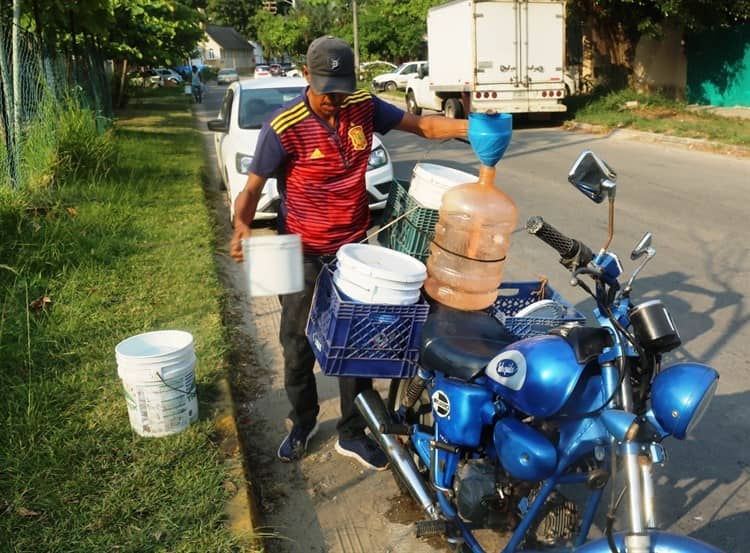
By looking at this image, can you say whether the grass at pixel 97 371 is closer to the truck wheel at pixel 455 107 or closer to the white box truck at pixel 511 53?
the white box truck at pixel 511 53

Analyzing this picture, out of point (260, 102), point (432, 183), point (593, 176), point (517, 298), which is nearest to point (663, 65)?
point (260, 102)

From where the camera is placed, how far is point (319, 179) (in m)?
3.34

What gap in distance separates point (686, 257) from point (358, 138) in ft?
14.7

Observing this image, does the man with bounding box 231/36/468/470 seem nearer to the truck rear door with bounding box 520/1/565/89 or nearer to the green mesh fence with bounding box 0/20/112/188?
the green mesh fence with bounding box 0/20/112/188

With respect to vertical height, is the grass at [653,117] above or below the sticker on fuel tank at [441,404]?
above

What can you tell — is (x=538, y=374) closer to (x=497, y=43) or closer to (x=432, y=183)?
(x=432, y=183)

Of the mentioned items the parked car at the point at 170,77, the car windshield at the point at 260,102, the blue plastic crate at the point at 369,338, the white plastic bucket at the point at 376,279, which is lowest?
the blue plastic crate at the point at 369,338

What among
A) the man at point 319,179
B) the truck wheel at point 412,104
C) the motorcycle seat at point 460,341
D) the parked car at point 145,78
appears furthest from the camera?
the parked car at point 145,78

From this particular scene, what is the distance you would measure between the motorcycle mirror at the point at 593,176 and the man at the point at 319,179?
1145 millimetres

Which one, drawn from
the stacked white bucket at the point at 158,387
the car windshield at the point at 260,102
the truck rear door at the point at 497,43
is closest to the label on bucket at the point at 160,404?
the stacked white bucket at the point at 158,387

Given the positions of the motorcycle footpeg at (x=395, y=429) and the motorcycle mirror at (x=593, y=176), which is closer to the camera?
the motorcycle mirror at (x=593, y=176)

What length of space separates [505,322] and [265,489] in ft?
4.85

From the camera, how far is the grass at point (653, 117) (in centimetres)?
1416

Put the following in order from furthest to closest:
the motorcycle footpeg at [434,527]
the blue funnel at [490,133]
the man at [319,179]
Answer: the man at [319,179]
the blue funnel at [490,133]
the motorcycle footpeg at [434,527]
